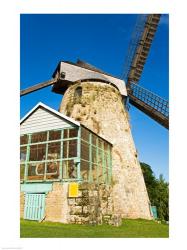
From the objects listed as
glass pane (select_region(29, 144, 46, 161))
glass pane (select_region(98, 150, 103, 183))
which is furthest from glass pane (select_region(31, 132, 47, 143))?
glass pane (select_region(98, 150, 103, 183))

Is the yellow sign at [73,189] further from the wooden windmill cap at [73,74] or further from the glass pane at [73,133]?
the wooden windmill cap at [73,74]

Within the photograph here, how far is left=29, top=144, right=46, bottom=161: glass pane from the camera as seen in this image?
14023 millimetres

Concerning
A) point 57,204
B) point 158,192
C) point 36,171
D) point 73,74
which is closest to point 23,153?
point 36,171

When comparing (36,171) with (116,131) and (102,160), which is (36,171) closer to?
(102,160)

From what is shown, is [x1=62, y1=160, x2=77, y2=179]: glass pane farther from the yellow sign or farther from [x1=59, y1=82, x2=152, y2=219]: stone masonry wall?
[x1=59, y1=82, x2=152, y2=219]: stone masonry wall

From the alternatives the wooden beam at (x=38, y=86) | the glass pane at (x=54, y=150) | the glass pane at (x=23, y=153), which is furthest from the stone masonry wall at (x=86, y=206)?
the wooden beam at (x=38, y=86)

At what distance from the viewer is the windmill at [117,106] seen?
60.5 feet

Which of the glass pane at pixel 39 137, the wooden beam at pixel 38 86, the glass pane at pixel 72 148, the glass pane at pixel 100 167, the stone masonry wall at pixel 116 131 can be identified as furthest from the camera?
the wooden beam at pixel 38 86

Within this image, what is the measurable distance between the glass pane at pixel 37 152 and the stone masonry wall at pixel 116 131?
18.2 feet

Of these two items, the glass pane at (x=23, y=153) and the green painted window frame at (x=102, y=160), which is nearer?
the green painted window frame at (x=102, y=160)

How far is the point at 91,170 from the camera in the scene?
45.6 feet
